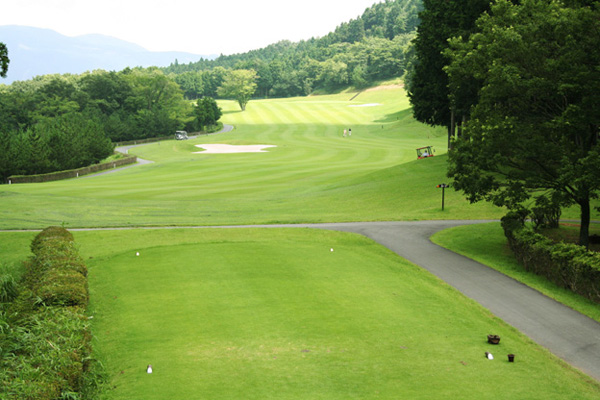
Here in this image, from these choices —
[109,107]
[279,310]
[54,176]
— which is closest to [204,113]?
[109,107]

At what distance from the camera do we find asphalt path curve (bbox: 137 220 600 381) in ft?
46.8

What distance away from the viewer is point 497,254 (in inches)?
960

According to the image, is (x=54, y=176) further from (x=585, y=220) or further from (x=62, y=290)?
(x=585, y=220)

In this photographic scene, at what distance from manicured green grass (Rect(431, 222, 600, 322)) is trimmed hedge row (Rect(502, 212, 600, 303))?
0.90 feet

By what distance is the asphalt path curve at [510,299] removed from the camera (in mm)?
14250

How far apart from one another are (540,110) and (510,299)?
9.90 meters

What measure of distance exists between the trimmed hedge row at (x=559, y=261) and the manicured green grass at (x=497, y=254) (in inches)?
10.8

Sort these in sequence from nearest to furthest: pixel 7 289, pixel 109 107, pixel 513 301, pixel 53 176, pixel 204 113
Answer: pixel 7 289
pixel 513 301
pixel 53 176
pixel 109 107
pixel 204 113

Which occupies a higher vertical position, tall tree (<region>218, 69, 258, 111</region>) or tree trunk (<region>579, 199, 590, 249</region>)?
tall tree (<region>218, 69, 258, 111</region>)

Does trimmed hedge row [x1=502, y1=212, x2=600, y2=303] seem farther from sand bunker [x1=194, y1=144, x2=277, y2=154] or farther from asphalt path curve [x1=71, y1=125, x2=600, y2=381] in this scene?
sand bunker [x1=194, y1=144, x2=277, y2=154]

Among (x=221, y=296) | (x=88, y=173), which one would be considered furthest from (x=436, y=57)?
(x=88, y=173)

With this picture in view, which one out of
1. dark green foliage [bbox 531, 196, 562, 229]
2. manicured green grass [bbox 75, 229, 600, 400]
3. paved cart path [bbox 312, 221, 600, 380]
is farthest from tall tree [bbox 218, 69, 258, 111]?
manicured green grass [bbox 75, 229, 600, 400]

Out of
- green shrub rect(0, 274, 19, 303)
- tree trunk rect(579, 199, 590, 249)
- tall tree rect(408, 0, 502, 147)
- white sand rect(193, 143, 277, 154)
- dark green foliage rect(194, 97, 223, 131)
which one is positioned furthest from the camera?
dark green foliage rect(194, 97, 223, 131)

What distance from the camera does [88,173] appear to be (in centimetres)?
7075
